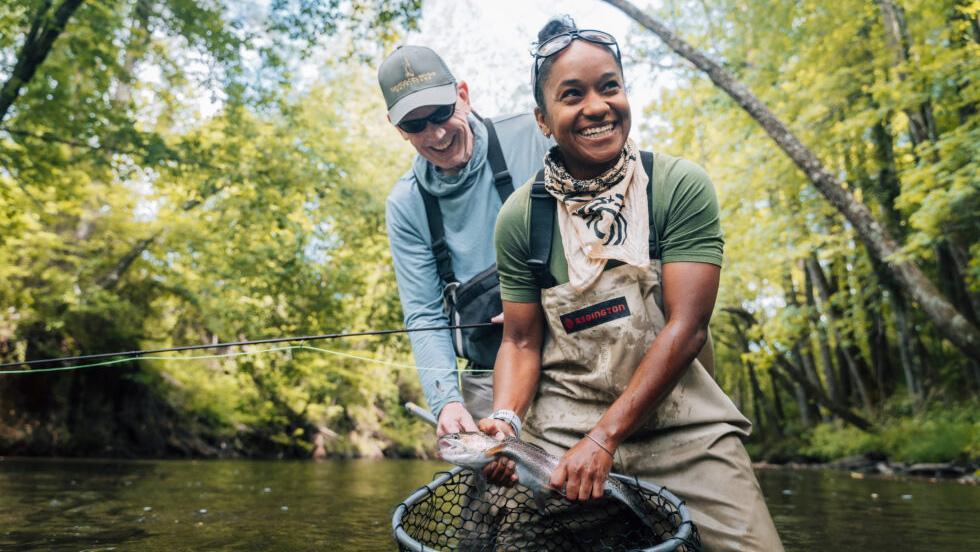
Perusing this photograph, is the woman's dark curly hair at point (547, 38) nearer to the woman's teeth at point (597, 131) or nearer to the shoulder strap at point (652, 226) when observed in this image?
the woman's teeth at point (597, 131)

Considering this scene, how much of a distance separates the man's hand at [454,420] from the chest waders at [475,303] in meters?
0.44

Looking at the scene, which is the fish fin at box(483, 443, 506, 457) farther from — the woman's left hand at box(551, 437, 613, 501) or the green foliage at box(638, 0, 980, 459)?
the green foliage at box(638, 0, 980, 459)

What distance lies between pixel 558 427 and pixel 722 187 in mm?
14818

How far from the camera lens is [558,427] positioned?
243 centimetres

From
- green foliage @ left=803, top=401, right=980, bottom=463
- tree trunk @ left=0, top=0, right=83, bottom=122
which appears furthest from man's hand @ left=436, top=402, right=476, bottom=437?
green foliage @ left=803, top=401, right=980, bottom=463

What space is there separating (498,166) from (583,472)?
1769mm

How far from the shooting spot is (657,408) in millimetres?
2240

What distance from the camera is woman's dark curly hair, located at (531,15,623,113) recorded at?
2.33 m

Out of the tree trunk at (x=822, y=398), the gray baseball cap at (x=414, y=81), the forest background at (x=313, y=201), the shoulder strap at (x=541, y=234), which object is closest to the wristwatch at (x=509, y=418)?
the shoulder strap at (x=541, y=234)

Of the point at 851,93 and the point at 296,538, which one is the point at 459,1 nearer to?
the point at 851,93

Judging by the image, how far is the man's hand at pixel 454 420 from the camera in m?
2.64

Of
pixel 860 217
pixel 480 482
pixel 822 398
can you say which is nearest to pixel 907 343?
pixel 822 398

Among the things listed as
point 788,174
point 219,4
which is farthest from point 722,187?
point 219,4

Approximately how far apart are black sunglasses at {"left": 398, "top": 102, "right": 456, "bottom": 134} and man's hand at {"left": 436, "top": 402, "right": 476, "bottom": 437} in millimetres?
1147
